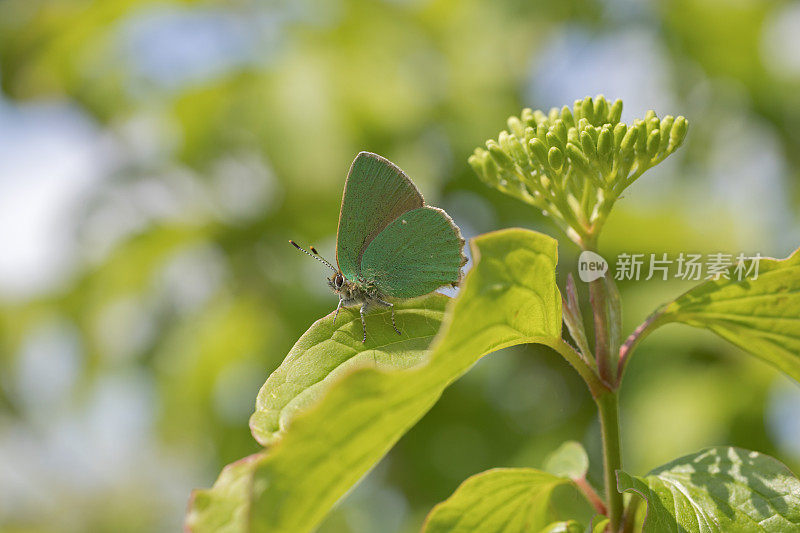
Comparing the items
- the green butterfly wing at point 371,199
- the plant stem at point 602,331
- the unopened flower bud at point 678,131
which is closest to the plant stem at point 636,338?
the plant stem at point 602,331

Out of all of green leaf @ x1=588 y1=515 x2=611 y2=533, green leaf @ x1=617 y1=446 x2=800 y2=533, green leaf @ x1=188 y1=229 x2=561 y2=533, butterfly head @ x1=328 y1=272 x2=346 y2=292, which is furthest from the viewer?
Result: butterfly head @ x1=328 y1=272 x2=346 y2=292

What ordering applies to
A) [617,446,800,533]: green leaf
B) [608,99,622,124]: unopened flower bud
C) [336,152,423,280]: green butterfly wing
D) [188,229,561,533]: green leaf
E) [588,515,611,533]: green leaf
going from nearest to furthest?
[188,229,561,533]: green leaf, [617,446,800,533]: green leaf, [588,515,611,533]: green leaf, [608,99,622,124]: unopened flower bud, [336,152,423,280]: green butterfly wing

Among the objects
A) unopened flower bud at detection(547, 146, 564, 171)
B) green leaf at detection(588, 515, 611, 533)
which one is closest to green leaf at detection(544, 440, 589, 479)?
green leaf at detection(588, 515, 611, 533)

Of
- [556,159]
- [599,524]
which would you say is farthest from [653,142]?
[599,524]

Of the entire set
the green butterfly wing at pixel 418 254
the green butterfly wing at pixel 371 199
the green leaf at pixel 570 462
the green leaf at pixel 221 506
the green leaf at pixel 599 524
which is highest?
the green butterfly wing at pixel 371 199

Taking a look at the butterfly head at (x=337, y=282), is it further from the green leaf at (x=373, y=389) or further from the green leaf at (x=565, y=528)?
the green leaf at (x=565, y=528)

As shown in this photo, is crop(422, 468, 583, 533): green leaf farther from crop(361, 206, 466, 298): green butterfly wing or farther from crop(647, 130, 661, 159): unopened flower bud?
crop(647, 130, 661, 159): unopened flower bud
